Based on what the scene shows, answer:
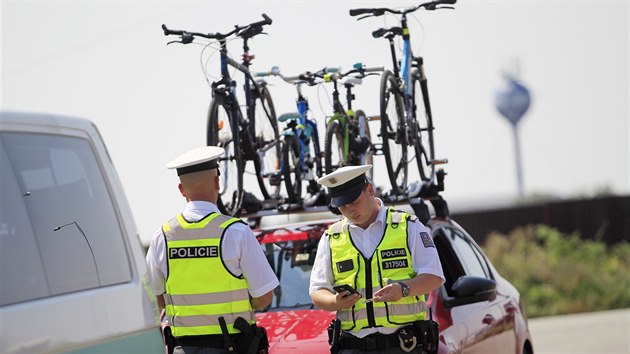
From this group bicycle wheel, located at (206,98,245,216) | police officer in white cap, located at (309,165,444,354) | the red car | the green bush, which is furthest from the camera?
the green bush

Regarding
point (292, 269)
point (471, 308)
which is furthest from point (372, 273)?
point (471, 308)

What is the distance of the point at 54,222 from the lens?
173 inches

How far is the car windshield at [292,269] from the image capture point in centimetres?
809

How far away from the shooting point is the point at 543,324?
2094cm

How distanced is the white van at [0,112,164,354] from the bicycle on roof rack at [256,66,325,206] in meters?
5.50

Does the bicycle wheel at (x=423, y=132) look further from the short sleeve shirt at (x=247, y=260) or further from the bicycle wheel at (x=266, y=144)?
the short sleeve shirt at (x=247, y=260)

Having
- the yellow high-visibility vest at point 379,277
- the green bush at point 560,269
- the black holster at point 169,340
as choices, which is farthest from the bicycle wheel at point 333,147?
the green bush at point 560,269

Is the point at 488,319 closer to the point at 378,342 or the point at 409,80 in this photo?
the point at 378,342

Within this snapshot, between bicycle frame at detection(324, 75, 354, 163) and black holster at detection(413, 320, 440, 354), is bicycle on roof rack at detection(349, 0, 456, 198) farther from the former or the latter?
black holster at detection(413, 320, 440, 354)

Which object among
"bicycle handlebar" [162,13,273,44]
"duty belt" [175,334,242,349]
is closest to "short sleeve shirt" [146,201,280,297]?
"duty belt" [175,334,242,349]

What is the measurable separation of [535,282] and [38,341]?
71.9 ft

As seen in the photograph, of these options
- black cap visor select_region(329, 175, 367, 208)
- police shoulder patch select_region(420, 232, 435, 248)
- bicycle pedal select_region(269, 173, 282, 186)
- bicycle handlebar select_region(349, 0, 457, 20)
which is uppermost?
bicycle handlebar select_region(349, 0, 457, 20)

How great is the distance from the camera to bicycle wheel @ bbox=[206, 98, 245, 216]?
9609 mm

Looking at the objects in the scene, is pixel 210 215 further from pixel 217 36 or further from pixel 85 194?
pixel 217 36
